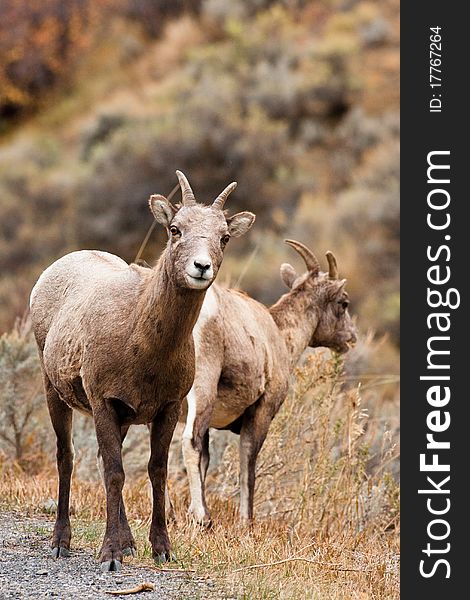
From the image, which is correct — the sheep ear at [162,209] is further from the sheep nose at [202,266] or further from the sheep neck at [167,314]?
the sheep nose at [202,266]

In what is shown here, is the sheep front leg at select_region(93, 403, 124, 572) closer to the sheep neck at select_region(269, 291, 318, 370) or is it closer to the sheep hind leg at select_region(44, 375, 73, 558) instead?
the sheep hind leg at select_region(44, 375, 73, 558)

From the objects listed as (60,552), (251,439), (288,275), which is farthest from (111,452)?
(288,275)

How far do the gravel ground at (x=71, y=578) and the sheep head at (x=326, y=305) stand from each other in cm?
398

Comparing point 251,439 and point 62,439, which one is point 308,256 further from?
point 62,439

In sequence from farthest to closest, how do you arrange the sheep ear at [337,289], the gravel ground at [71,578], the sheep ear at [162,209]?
the sheep ear at [337,289]
the sheep ear at [162,209]
the gravel ground at [71,578]

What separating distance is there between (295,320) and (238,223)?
3.42 metres

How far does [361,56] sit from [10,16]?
12.4m

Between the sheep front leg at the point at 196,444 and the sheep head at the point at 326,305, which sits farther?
the sheep head at the point at 326,305

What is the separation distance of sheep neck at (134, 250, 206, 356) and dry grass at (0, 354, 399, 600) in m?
1.35

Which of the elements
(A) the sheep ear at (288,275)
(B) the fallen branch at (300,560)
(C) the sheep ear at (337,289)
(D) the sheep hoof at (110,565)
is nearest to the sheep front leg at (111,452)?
(D) the sheep hoof at (110,565)

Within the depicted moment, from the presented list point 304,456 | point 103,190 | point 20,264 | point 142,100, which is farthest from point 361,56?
point 304,456

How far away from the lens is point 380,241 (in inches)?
1182

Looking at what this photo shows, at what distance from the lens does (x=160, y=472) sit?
7.41 m

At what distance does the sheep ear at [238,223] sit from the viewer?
7.30 metres
